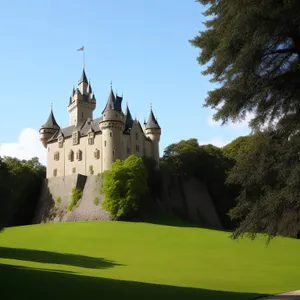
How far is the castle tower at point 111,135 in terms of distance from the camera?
59.0 metres

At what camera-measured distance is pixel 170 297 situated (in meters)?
14.5

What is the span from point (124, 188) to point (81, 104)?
25.7 metres

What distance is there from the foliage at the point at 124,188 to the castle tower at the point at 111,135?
5.14 metres

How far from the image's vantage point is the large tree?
Answer: 12.4 m

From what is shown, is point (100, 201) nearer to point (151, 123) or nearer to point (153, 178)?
point (153, 178)

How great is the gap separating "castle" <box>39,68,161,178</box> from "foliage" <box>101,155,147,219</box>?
577 centimetres

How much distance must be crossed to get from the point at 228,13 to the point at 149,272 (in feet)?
49.8

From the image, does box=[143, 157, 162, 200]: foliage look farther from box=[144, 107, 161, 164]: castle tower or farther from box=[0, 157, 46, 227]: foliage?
box=[0, 157, 46, 227]: foliage

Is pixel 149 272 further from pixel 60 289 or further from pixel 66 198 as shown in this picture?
pixel 66 198

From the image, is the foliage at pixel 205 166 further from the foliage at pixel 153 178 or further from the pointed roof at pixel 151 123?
the pointed roof at pixel 151 123

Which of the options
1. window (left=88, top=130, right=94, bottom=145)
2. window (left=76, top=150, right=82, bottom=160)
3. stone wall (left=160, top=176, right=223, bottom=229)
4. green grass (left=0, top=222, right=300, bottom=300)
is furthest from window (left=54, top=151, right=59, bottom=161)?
green grass (left=0, top=222, right=300, bottom=300)

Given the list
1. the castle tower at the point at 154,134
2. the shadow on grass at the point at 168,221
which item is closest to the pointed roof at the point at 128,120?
the castle tower at the point at 154,134

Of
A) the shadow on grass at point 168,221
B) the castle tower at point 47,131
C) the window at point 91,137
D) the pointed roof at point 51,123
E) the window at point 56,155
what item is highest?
the pointed roof at point 51,123

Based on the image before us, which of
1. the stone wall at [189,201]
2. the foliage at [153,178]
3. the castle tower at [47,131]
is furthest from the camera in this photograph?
the castle tower at [47,131]
